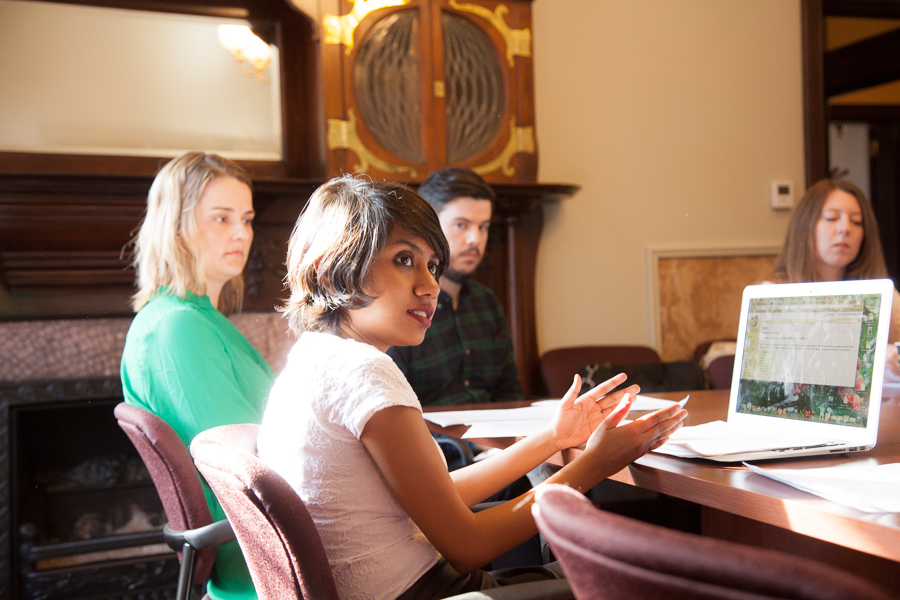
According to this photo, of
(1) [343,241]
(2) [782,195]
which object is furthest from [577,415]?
(2) [782,195]

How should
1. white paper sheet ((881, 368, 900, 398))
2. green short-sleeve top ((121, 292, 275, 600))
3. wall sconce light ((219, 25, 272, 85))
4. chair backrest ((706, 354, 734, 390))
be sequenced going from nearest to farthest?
1. green short-sleeve top ((121, 292, 275, 600))
2. white paper sheet ((881, 368, 900, 398))
3. chair backrest ((706, 354, 734, 390))
4. wall sconce light ((219, 25, 272, 85))

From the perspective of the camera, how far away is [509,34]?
3166mm

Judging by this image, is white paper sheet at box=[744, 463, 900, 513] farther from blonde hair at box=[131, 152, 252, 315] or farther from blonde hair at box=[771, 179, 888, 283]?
blonde hair at box=[771, 179, 888, 283]

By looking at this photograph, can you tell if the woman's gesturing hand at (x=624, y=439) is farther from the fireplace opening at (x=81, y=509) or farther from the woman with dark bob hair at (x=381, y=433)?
the fireplace opening at (x=81, y=509)

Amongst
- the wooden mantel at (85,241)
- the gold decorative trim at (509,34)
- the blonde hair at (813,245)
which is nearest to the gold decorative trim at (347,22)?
the gold decorative trim at (509,34)

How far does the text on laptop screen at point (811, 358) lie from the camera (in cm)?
110

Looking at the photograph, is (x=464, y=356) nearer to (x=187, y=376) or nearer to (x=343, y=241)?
(x=187, y=376)

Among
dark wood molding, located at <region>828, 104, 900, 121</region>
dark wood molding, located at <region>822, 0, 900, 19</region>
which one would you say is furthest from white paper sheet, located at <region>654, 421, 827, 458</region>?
dark wood molding, located at <region>828, 104, 900, 121</region>

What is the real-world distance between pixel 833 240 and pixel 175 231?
6.82ft

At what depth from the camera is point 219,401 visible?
155 centimetres

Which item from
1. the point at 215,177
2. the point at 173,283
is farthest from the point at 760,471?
the point at 215,177

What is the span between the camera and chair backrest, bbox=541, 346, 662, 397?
3205 mm

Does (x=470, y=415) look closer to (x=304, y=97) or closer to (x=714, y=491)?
(x=714, y=491)

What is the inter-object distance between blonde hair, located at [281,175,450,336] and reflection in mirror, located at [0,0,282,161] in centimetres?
207
